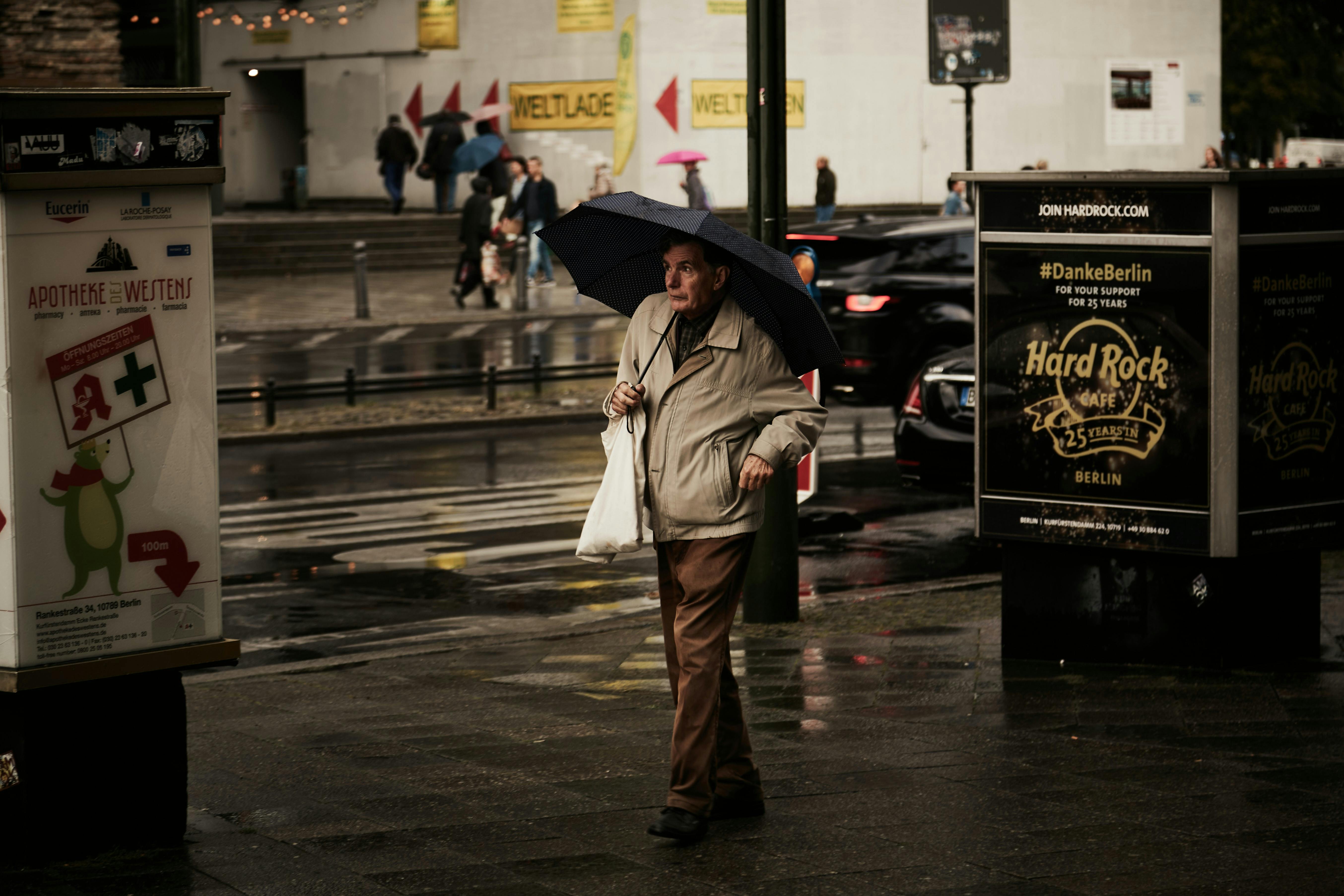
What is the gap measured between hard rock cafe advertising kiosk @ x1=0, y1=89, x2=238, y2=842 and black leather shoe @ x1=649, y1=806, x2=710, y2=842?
133 centimetres

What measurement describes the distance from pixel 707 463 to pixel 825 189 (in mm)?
33931

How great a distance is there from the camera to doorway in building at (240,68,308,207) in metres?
47.2

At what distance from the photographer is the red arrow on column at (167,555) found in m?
5.27

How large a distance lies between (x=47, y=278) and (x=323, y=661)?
12.4ft

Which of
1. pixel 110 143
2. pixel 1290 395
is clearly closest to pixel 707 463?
pixel 110 143

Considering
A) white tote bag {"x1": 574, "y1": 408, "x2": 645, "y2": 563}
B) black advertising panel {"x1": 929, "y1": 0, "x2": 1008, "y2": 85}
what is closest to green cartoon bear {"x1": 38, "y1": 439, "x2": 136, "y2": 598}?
white tote bag {"x1": 574, "y1": 408, "x2": 645, "y2": 563}

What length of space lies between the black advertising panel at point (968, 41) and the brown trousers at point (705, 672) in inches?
701

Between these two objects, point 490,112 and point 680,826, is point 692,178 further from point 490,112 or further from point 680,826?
point 680,826

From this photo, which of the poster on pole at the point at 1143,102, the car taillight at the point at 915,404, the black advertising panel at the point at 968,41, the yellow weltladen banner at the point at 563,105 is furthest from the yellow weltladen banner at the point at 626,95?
the car taillight at the point at 915,404

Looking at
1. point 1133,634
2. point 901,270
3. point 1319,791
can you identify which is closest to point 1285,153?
point 901,270

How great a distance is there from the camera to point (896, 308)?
16.2 metres

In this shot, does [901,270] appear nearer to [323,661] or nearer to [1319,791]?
[323,661]

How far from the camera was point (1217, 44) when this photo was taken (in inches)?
1855

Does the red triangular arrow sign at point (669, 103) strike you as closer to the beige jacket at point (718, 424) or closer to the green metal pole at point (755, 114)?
the green metal pole at point (755, 114)
